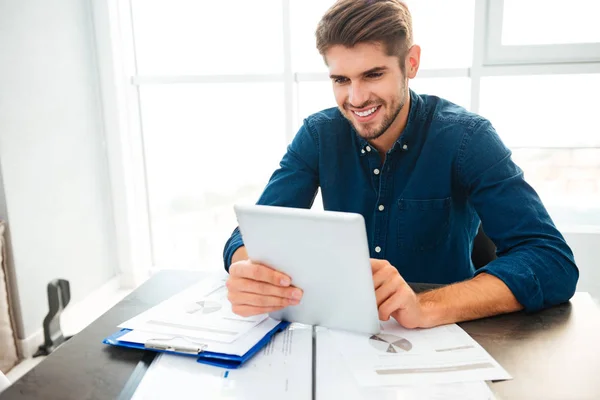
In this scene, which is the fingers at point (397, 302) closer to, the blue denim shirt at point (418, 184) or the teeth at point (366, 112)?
the blue denim shirt at point (418, 184)

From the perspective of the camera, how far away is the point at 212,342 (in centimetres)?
82

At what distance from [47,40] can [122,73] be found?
50 cm

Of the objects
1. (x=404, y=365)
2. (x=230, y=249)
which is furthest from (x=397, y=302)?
(x=230, y=249)

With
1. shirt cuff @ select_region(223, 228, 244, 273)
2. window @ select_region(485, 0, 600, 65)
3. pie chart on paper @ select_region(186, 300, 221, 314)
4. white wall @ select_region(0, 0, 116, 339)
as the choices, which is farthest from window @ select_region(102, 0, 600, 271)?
pie chart on paper @ select_region(186, 300, 221, 314)

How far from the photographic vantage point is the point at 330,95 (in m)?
2.68

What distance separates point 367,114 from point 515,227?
481 millimetres

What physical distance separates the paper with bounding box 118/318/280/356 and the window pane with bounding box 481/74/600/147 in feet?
6.75

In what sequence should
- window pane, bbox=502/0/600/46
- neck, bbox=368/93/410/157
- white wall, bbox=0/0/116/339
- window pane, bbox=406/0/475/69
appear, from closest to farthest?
1. neck, bbox=368/93/410/157
2. white wall, bbox=0/0/116/339
3. window pane, bbox=502/0/600/46
4. window pane, bbox=406/0/475/69

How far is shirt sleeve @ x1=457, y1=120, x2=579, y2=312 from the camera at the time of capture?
97cm

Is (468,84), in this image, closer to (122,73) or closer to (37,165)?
(122,73)

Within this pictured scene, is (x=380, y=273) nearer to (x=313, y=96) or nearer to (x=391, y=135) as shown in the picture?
(x=391, y=135)

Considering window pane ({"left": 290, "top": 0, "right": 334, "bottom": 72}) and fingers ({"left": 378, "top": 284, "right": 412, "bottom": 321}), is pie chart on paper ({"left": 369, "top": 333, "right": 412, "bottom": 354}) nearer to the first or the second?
fingers ({"left": 378, "top": 284, "right": 412, "bottom": 321})

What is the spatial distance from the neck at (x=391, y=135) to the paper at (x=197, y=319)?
2.24 feet

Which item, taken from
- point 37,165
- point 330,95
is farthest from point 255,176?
point 37,165
